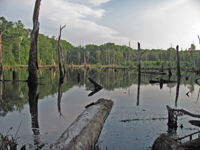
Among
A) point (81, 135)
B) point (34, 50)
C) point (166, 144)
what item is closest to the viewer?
point (166, 144)

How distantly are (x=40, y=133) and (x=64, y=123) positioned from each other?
854 millimetres

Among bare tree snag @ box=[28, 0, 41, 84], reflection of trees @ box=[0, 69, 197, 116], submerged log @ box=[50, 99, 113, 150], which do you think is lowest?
reflection of trees @ box=[0, 69, 197, 116]

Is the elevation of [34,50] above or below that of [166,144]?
above

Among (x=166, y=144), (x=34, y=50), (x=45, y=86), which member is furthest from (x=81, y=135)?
(x=34, y=50)

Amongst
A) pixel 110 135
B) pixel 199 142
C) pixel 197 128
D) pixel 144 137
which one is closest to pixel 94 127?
pixel 110 135

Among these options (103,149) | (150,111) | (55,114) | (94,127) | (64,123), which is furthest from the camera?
(150,111)

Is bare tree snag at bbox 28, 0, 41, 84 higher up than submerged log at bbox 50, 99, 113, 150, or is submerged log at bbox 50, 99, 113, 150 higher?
bare tree snag at bbox 28, 0, 41, 84

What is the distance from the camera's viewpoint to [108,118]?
5.20 meters

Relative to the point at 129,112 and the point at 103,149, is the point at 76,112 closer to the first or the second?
the point at 129,112

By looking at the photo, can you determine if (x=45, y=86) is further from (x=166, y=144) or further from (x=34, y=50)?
(x=166, y=144)

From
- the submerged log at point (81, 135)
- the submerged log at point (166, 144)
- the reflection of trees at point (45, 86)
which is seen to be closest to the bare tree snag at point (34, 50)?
the reflection of trees at point (45, 86)

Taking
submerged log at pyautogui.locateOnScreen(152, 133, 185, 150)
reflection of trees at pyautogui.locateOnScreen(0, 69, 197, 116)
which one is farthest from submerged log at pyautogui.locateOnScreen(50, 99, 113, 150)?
reflection of trees at pyautogui.locateOnScreen(0, 69, 197, 116)

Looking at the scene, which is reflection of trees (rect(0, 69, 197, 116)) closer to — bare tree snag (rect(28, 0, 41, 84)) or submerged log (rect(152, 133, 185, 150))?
bare tree snag (rect(28, 0, 41, 84))

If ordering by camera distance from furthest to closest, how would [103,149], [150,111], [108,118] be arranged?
[150,111] < [108,118] < [103,149]
